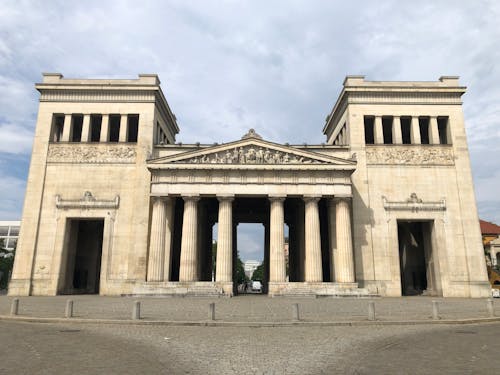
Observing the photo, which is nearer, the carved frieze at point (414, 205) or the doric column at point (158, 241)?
the doric column at point (158, 241)

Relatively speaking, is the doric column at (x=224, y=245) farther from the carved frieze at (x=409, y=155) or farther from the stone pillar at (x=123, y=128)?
the carved frieze at (x=409, y=155)

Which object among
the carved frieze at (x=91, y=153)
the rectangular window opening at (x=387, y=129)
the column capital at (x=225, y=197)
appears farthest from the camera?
the rectangular window opening at (x=387, y=129)

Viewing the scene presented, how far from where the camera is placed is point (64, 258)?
131ft

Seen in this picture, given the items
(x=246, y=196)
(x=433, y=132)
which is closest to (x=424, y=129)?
(x=433, y=132)

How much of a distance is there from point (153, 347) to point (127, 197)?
3163cm

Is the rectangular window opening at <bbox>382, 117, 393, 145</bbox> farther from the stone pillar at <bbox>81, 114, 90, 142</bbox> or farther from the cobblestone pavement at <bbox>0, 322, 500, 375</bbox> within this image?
the stone pillar at <bbox>81, 114, 90, 142</bbox>

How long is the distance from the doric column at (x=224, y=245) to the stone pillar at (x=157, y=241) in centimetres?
557

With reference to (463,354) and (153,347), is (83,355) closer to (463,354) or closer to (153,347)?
(153,347)

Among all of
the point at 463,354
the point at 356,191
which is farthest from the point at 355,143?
the point at 463,354

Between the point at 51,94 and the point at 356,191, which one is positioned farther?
the point at 51,94

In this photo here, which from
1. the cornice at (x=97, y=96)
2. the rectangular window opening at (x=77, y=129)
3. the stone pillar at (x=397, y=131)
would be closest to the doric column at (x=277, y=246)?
the stone pillar at (x=397, y=131)

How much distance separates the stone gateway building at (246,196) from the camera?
123 feet

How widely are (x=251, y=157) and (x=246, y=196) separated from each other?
13.3ft

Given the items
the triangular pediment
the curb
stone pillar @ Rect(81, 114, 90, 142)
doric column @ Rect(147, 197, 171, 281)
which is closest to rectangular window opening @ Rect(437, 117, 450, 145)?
the triangular pediment
